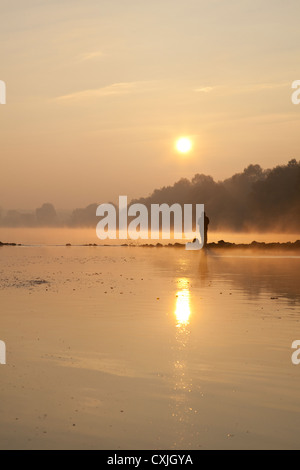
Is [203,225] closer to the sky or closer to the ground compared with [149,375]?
closer to the sky

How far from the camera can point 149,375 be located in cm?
1285

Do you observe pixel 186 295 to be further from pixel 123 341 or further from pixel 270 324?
pixel 123 341

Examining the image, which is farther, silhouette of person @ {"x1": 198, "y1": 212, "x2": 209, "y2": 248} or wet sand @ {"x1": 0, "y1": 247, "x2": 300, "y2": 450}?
silhouette of person @ {"x1": 198, "y1": 212, "x2": 209, "y2": 248}

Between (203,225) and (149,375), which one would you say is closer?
(149,375)

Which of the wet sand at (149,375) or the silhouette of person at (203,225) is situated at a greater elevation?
the silhouette of person at (203,225)

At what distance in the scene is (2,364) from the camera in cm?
1375

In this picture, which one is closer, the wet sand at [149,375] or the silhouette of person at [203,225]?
the wet sand at [149,375]

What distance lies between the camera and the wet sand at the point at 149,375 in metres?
9.39

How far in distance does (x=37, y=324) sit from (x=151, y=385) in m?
7.94

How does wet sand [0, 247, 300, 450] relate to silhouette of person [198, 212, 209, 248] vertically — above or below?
below

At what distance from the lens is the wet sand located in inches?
370
